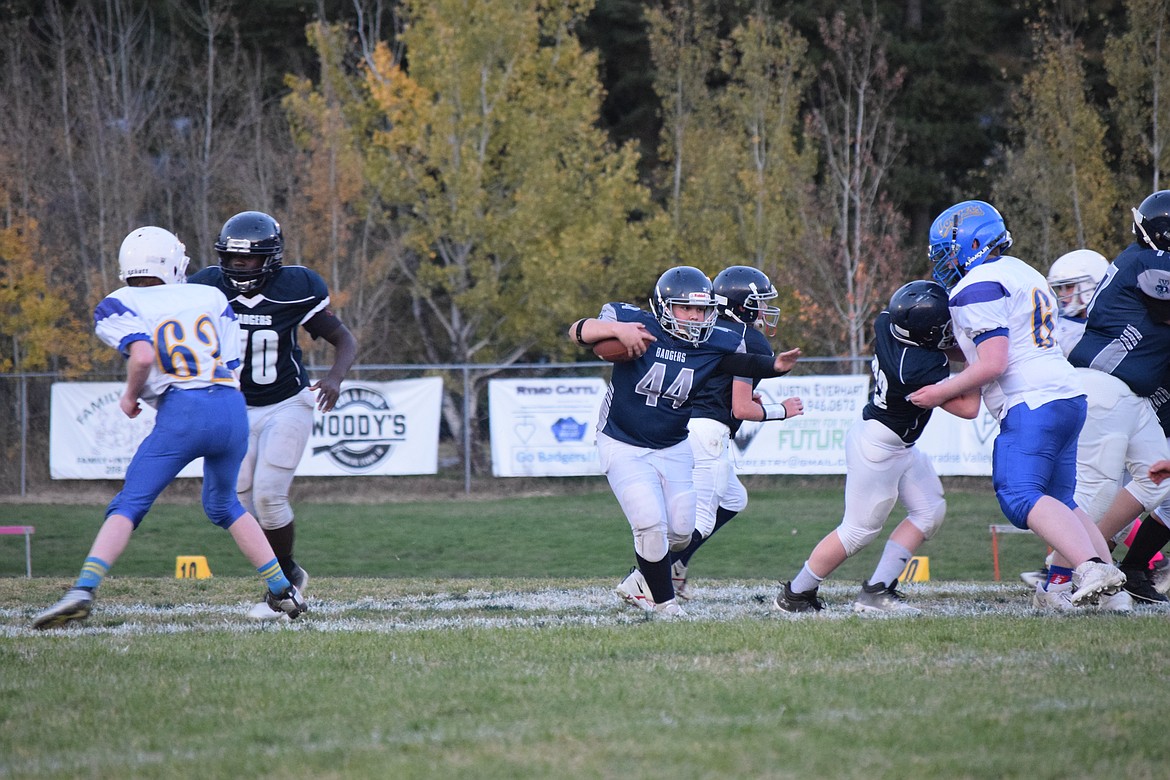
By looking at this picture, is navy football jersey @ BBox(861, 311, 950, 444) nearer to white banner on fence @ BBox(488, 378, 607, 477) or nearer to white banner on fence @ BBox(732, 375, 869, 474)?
white banner on fence @ BBox(732, 375, 869, 474)

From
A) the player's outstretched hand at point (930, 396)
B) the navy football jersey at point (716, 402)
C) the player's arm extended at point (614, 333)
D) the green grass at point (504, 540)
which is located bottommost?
the green grass at point (504, 540)

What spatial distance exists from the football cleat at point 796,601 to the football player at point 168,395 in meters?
2.72

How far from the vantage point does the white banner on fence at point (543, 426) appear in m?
17.3

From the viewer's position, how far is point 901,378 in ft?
20.5

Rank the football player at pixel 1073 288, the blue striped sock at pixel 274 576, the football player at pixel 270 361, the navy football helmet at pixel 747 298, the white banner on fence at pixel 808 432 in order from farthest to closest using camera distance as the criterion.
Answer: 1. the white banner on fence at pixel 808 432
2. the football player at pixel 1073 288
3. the navy football helmet at pixel 747 298
4. the football player at pixel 270 361
5. the blue striped sock at pixel 274 576

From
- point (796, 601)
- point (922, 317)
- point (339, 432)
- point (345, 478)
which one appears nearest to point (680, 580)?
point (796, 601)

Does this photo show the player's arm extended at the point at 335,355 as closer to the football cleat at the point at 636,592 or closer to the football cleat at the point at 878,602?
the football cleat at the point at 636,592

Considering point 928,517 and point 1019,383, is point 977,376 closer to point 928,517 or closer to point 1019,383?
point 1019,383

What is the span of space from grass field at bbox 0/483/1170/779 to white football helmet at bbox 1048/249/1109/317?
6.30 feet

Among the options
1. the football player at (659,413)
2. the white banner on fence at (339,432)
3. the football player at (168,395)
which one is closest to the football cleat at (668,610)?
the football player at (659,413)

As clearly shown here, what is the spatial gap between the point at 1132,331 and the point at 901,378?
173 centimetres

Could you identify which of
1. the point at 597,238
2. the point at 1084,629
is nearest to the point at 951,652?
the point at 1084,629

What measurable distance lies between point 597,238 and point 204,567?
1343 centimetres

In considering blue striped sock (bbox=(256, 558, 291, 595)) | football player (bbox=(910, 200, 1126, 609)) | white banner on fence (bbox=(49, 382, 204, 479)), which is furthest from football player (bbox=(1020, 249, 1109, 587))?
white banner on fence (bbox=(49, 382, 204, 479))
